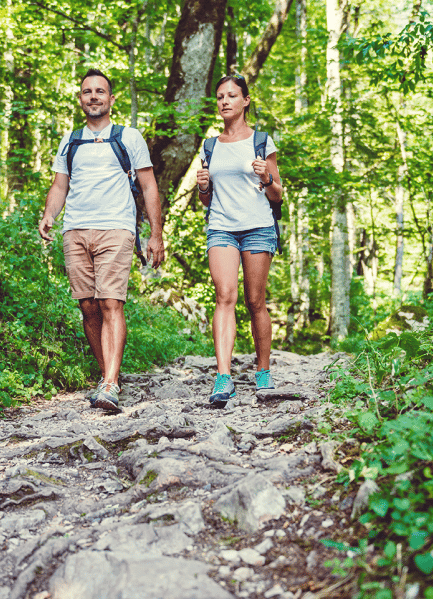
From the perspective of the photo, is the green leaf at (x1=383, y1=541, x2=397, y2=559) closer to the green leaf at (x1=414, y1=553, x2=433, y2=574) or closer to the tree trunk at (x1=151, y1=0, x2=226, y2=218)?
the green leaf at (x1=414, y1=553, x2=433, y2=574)

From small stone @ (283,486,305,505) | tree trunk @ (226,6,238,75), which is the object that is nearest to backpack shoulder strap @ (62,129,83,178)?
small stone @ (283,486,305,505)

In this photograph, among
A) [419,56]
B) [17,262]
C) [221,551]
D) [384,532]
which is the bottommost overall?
[221,551]

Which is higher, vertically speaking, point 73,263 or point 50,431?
point 73,263

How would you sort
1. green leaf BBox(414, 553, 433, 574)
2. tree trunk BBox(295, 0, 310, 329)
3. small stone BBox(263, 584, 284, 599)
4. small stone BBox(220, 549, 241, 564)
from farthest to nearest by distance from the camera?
tree trunk BBox(295, 0, 310, 329)
small stone BBox(220, 549, 241, 564)
small stone BBox(263, 584, 284, 599)
green leaf BBox(414, 553, 433, 574)

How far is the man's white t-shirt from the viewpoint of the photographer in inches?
177

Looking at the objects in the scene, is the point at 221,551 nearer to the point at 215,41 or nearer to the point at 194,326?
the point at 194,326

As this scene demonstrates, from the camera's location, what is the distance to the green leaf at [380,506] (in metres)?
1.71

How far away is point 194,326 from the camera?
1016 centimetres

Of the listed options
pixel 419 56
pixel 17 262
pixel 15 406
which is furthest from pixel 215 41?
pixel 15 406

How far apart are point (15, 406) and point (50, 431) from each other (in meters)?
1.13

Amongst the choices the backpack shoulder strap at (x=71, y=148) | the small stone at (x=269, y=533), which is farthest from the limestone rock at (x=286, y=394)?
the backpack shoulder strap at (x=71, y=148)

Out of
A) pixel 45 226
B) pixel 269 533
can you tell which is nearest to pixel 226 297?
pixel 45 226

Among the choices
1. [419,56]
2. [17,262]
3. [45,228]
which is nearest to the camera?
[45,228]

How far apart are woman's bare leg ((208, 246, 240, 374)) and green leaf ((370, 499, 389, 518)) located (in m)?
2.38
